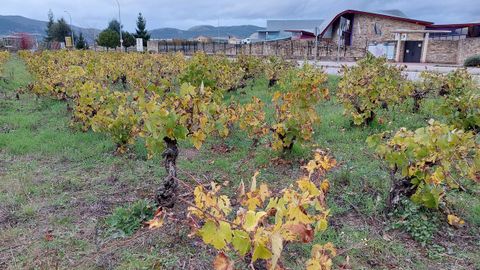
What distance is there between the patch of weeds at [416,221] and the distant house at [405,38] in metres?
25.7

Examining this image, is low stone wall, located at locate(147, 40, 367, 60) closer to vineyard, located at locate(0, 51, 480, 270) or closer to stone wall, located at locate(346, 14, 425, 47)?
stone wall, located at locate(346, 14, 425, 47)

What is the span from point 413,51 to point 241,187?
33.9 meters

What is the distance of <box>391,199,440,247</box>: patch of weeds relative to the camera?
129 inches

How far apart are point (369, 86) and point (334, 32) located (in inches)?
1559

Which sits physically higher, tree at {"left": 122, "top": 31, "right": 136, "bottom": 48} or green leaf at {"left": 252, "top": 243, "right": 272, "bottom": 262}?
tree at {"left": 122, "top": 31, "right": 136, "bottom": 48}

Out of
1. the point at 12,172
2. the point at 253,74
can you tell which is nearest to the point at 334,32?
the point at 253,74

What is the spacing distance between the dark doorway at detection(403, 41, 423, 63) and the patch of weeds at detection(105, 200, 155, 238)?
3215 centimetres

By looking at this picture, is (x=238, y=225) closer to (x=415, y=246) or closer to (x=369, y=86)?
(x=415, y=246)

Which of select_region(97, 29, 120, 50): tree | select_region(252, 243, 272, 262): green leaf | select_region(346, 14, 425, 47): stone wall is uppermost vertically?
select_region(346, 14, 425, 47): stone wall

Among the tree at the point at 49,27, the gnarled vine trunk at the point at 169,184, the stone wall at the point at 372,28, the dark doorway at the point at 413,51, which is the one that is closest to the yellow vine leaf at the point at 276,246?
the gnarled vine trunk at the point at 169,184

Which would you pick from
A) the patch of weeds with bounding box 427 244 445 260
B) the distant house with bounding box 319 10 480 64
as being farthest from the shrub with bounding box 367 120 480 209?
the distant house with bounding box 319 10 480 64

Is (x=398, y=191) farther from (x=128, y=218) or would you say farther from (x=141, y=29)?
(x=141, y=29)

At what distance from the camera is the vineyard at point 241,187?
1991mm

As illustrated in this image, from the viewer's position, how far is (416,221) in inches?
135
